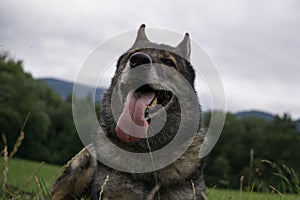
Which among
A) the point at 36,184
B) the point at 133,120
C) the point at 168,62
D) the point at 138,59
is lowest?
the point at 36,184

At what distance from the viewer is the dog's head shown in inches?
212

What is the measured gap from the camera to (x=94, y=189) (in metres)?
5.75

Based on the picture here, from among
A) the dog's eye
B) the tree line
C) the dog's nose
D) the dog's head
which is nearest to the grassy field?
the dog's head

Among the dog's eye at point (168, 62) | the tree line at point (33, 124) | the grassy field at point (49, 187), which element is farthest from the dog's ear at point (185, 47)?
the tree line at point (33, 124)

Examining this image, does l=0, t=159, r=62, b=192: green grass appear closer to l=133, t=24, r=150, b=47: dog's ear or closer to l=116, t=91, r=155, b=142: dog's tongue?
l=116, t=91, r=155, b=142: dog's tongue

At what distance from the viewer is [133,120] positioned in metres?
5.29

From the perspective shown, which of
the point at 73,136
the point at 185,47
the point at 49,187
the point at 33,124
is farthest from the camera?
→ the point at 73,136

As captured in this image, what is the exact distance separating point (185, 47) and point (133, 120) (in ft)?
6.30

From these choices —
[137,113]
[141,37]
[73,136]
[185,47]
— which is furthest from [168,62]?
[73,136]

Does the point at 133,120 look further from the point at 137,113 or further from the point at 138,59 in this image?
the point at 138,59

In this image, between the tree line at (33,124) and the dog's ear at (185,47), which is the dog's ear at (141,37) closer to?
the dog's ear at (185,47)

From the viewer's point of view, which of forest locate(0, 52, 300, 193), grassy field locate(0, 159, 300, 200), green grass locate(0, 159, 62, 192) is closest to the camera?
green grass locate(0, 159, 62, 192)

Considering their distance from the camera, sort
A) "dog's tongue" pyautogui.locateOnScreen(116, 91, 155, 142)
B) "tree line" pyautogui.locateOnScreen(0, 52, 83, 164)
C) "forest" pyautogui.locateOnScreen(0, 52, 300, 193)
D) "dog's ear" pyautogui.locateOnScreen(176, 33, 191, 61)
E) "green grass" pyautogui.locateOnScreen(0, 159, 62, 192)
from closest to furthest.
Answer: "green grass" pyautogui.locateOnScreen(0, 159, 62, 192), "dog's tongue" pyautogui.locateOnScreen(116, 91, 155, 142), "dog's ear" pyautogui.locateOnScreen(176, 33, 191, 61), "tree line" pyautogui.locateOnScreen(0, 52, 83, 164), "forest" pyautogui.locateOnScreen(0, 52, 300, 193)

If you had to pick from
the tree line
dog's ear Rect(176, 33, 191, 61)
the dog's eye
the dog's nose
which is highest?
dog's ear Rect(176, 33, 191, 61)
